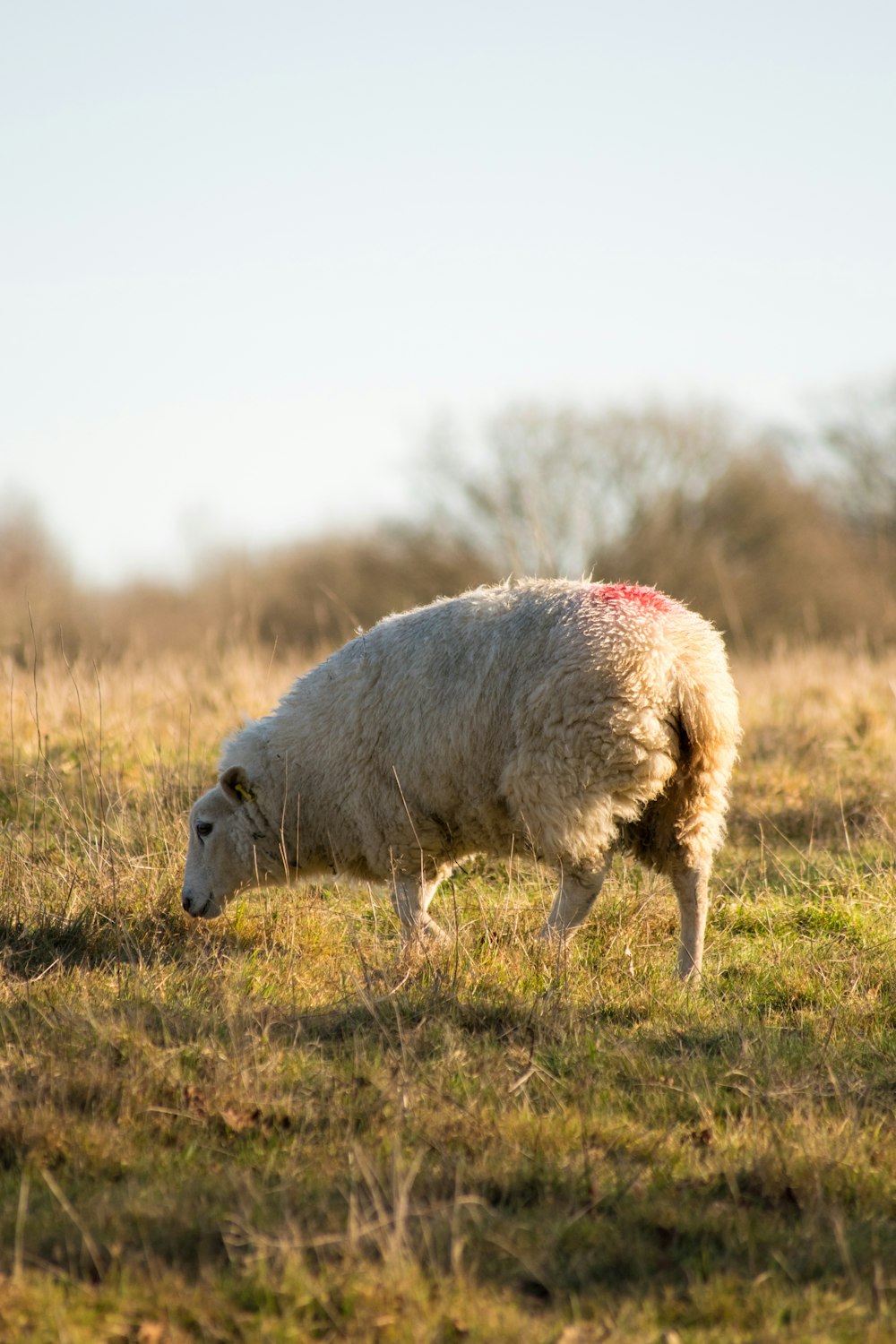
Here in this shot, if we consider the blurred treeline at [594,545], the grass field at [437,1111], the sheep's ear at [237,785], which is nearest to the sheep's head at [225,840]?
the sheep's ear at [237,785]

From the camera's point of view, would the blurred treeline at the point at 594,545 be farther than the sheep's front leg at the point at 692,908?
Yes

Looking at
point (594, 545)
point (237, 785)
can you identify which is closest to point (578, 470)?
point (594, 545)

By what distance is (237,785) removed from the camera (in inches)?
239

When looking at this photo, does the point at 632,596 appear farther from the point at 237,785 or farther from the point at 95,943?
the point at 95,943

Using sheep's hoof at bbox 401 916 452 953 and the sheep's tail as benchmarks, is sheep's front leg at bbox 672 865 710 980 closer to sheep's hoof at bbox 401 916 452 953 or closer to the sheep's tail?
the sheep's tail

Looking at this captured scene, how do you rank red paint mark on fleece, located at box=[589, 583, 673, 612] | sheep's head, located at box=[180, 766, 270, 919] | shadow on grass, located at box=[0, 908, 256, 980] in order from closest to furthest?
shadow on grass, located at box=[0, 908, 256, 980] → red paint mark on fleece, located at box=[589, 583, 673, 612] → sheep's head, located at box=[180, 766, 270, 919]

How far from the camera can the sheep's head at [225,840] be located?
5.93 m

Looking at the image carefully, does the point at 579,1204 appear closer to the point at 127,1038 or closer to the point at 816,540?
the point at 127,1038

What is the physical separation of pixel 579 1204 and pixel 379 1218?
Result: 62cm

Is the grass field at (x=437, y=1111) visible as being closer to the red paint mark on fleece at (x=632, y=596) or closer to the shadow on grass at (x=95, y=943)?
the shadow on grass at (x=95, y=943)

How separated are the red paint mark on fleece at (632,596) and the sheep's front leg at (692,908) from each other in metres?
1.15

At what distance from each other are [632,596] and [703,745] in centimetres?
70

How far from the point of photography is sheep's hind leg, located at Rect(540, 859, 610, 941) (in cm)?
543

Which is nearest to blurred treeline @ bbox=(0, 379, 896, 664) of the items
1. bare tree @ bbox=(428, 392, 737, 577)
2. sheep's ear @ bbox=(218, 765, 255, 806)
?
bare tree @ bbox=(428, 392, 737, 577)
